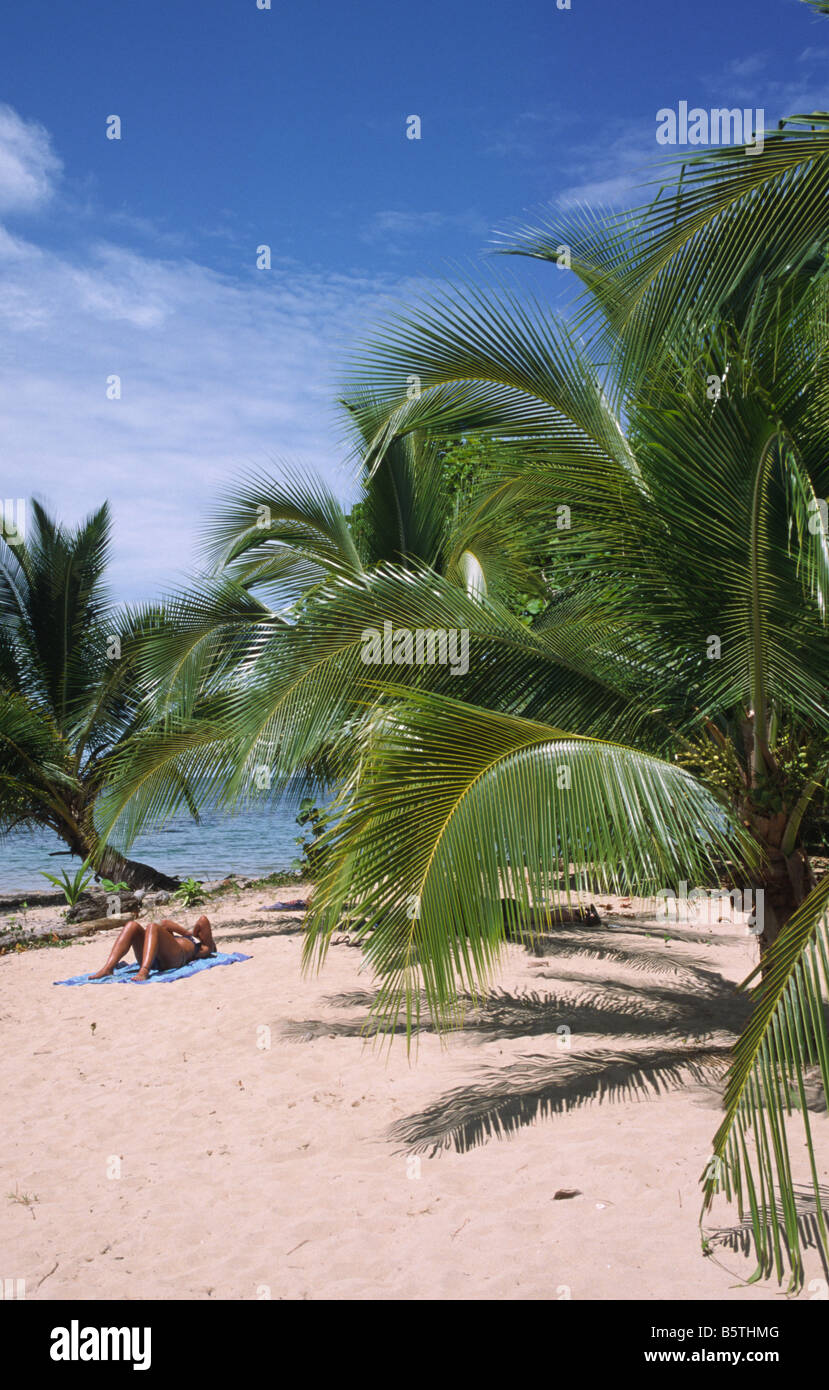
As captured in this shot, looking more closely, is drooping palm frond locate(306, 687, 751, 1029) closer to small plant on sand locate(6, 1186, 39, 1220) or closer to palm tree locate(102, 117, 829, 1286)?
palm tree locate(102, 117, 829, 1286)

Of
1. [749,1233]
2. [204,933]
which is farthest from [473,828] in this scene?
[204,933]

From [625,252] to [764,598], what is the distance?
1.65 meters

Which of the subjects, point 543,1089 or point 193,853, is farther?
point 193,853

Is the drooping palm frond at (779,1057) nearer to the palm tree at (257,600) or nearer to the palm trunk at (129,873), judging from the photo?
the palm tree at (257,600)

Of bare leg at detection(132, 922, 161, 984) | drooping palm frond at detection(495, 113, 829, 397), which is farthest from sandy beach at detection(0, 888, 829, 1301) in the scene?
drooping palm frond at detection(495, 113, 829, 397)

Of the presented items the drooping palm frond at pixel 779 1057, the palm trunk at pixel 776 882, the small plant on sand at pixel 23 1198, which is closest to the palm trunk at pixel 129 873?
the small plant on sand at pixel 23 1198

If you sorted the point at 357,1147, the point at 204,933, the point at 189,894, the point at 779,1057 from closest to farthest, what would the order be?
1. the point at 779,1057
2. the point at 357,1147
3. the point at 204,933
4. the point at 189,894

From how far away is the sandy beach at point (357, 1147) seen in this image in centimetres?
343

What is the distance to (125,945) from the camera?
8.55 metres

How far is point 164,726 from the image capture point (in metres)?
9.33

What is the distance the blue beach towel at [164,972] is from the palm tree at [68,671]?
4737mm

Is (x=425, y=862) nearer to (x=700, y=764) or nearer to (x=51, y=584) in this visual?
(x=700, y=764)

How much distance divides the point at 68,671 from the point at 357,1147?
10.6m

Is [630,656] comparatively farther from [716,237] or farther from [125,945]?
[125,945]
